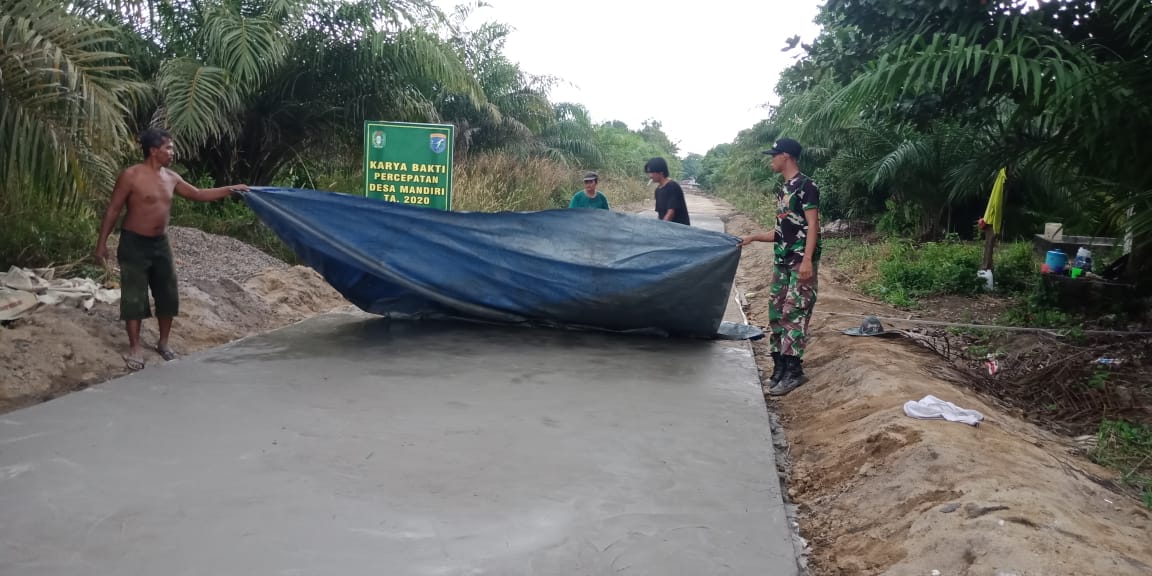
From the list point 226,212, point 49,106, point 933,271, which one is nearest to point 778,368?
point 49,106

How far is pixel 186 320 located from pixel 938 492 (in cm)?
521

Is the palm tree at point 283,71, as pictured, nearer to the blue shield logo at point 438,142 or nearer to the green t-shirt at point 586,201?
the blue shield logo at point 438,142

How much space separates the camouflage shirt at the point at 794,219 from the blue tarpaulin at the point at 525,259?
3.19 ft

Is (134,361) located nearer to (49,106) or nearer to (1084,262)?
(49,106)

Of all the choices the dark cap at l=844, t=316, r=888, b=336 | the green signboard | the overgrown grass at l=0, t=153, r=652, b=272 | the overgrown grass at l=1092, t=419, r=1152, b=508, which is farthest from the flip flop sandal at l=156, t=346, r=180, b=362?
the overgrown grass at l=1092, t=419, r=1152, b=508

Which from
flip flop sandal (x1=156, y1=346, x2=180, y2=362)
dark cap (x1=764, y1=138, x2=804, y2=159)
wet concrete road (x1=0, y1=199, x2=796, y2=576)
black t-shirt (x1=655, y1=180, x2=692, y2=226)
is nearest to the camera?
wet concrete road (x1=0, y1=199, x2=796, y2=576)

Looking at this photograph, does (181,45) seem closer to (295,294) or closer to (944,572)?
(295,294)

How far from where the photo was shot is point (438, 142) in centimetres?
879

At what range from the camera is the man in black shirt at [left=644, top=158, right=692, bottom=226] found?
25.9ft

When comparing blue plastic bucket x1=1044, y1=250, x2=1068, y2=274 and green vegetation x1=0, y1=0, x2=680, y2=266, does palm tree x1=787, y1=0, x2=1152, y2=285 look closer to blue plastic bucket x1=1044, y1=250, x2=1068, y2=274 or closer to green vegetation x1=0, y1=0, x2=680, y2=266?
blue plastic bucket x1=1044, y1=250, x2=1068, y2=274

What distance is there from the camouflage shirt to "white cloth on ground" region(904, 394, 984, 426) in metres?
1.15

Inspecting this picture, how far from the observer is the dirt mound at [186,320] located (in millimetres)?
4945

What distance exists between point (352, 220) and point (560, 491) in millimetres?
3642

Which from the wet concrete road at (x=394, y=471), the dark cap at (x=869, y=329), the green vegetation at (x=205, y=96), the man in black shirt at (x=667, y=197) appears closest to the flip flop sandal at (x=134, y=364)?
the wet concrete road at (x=394, y=471)
